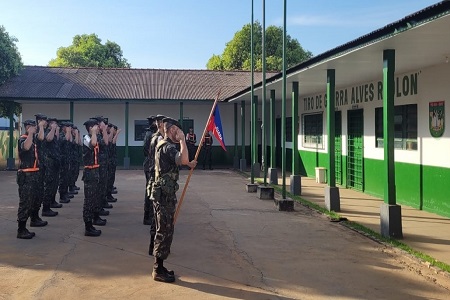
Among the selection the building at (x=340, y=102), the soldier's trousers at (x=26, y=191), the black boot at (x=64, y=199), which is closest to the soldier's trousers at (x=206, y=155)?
the building at (x=340, y=102)

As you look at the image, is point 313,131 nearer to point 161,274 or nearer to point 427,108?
point 427,108

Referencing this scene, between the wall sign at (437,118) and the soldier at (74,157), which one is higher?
the wall sign at (437,118)

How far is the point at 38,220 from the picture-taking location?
777 centimetres

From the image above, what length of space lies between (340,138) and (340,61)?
17.9 ft

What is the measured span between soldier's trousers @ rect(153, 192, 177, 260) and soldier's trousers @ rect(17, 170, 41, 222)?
286 centimetres

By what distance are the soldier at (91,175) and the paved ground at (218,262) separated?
0.24 m

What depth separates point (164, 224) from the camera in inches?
196

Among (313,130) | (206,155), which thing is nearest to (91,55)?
(206,155)

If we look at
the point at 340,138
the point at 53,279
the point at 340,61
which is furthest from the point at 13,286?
the point at 340,138

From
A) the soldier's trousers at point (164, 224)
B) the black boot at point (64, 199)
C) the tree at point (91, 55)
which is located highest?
the tree at point (91, 55)

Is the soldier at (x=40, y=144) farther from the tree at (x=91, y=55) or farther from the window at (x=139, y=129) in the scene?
the tree at (x=91, y=55)

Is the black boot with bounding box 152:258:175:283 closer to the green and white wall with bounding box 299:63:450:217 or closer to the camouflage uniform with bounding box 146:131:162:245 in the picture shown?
the camouflage uniform with bounding box 146:131:162:245

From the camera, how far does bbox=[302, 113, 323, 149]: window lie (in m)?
15.1

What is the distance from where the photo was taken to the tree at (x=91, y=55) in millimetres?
44562
